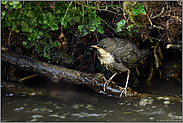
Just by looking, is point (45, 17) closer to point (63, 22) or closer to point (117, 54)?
point (63, 22)

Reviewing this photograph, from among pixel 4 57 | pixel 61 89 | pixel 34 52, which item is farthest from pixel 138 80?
pixel 4 57

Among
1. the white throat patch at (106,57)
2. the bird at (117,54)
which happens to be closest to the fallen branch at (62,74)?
the bird at (117,54)

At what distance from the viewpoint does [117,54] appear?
146 inches

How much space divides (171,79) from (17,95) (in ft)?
10.8

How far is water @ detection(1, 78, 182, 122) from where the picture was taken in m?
2.82

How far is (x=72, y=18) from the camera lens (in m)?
3.79

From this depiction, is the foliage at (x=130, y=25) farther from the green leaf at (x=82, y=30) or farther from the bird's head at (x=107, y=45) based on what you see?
the green leaf at (x=82, y=30)

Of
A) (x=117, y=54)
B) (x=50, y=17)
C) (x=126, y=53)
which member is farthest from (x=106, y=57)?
(x=50, y=17)

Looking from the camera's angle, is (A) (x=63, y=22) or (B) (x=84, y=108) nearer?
(B) (x=84, y=108)

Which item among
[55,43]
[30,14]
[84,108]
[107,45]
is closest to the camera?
[84,108]

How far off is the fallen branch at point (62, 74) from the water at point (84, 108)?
5.9 inches

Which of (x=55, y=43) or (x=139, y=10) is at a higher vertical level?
(x=139, y=10)

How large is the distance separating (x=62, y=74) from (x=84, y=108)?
890 mm

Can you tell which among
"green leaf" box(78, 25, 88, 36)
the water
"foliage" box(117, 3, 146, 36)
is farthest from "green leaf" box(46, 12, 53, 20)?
the water
